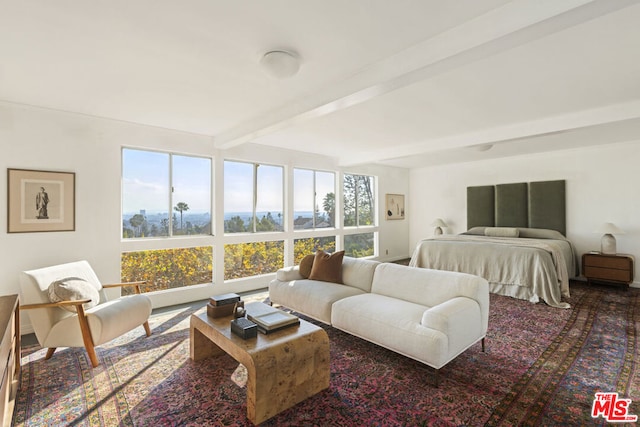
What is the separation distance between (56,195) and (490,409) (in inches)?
182

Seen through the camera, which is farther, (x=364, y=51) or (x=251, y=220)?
(x=251, y=220)

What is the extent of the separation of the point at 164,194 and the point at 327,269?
8.41 ft

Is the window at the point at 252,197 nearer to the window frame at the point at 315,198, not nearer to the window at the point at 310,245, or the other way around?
the window frame at the point at 315,198

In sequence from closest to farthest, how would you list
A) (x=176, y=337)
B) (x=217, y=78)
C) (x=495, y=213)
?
(x=217, y=78)
(x=176, y=337)
(x=495, y=213)

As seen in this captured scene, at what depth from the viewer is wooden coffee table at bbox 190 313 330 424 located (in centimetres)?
193

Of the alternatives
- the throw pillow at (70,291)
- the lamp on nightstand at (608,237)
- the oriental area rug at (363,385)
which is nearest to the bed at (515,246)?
the lamp on nightstand at (608,237)

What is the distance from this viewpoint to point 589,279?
5141mm

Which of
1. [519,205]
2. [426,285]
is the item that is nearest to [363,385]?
[426,285]

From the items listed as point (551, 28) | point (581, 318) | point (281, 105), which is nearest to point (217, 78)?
point (281, 105)

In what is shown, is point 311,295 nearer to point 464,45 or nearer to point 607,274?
point 464,45

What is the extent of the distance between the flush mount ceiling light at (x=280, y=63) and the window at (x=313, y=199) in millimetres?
3553

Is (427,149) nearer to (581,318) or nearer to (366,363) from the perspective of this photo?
(581,318)

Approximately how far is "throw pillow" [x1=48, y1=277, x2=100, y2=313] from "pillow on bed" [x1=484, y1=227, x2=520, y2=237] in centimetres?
662

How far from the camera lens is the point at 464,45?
6.29 ft
